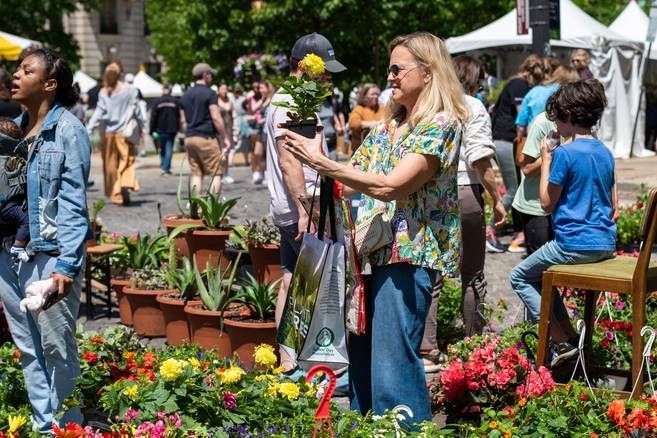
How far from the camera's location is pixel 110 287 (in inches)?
317

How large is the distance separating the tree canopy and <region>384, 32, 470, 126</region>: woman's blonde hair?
2650 centimetres

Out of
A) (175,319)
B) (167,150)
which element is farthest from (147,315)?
(167,150)

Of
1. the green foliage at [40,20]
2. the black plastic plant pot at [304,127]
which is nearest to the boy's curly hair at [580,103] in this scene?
the black plastic plant pot at [304,127]

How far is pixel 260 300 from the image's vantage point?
654cm

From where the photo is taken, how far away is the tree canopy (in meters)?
31.1

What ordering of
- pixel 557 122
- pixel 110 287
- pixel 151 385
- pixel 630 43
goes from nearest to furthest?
pixel 151 385 → pixel 557 122 → pixel 110 287 → pixel 630 43

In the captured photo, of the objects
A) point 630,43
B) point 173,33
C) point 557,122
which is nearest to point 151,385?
point 557,122

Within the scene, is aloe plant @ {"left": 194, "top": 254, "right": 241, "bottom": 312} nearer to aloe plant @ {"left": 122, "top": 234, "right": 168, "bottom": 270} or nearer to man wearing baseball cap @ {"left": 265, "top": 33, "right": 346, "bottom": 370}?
man wearing baseball cap @ {"left": 265, "top": 33, "right": 346, "bottom": 370}

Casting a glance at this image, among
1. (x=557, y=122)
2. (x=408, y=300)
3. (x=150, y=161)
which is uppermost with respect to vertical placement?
(x=557, y=122)

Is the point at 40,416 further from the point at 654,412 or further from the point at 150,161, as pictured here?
the point at 150,161

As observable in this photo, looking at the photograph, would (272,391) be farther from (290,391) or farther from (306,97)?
(306,97)

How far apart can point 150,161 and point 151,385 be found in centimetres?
2176

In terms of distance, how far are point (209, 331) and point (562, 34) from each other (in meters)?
15.5

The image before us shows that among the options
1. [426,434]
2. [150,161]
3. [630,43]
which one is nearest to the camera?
[426,434]
